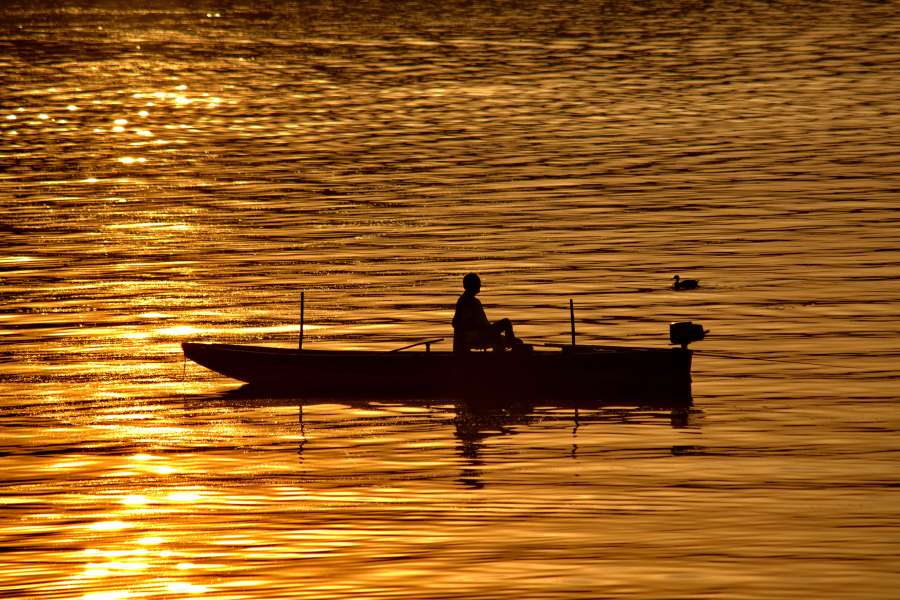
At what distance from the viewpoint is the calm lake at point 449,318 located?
18.4m

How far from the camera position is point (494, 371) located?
26.2 m

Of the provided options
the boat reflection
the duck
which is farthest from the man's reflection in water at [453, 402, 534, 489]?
the duck

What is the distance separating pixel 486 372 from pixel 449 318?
21.0 feet

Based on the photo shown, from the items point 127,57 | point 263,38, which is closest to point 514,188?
point 127,57

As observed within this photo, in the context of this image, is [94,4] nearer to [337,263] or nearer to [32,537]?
[337,263]

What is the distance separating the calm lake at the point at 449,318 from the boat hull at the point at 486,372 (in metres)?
0.50

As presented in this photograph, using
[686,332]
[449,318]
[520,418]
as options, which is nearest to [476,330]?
[520,418]

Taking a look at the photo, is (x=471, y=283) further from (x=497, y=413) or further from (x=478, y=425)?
(x=478, y=425)

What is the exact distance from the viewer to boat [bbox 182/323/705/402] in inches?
1016

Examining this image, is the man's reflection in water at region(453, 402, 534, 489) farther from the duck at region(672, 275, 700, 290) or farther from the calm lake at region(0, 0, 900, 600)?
the duck at region(672, 275, 700, 290)

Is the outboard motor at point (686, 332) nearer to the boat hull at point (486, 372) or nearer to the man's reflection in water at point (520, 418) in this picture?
the boat hull at point (486, 372)

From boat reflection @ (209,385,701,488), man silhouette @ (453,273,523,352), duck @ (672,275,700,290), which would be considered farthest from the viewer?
duck @ (672,275,700,290)

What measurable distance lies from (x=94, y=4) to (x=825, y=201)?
4214 inches

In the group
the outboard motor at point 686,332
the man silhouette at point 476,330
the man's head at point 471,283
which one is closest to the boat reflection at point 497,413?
the man silhouette at point 476,330
